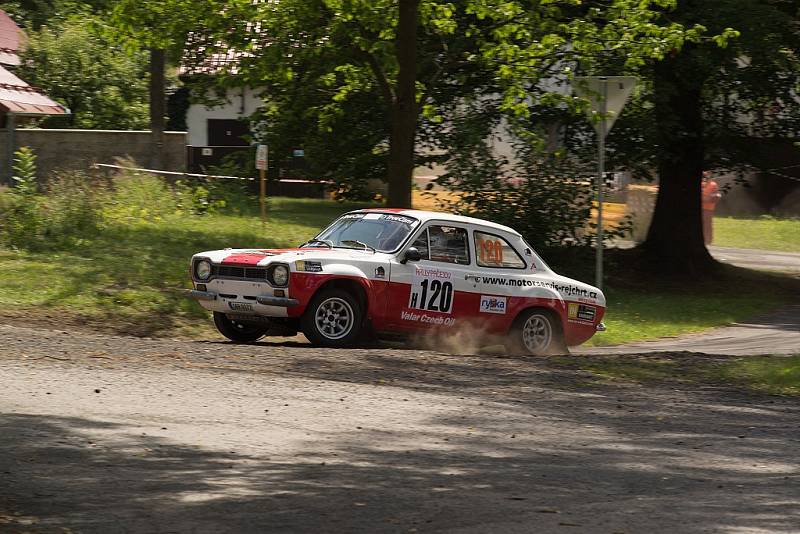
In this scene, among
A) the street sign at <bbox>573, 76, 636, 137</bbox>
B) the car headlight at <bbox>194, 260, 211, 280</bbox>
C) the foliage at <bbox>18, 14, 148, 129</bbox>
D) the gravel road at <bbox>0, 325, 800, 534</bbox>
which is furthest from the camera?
the foliage at <bbox>18, 14, 148, 129</bbox>

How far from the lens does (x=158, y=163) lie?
28.2 meters

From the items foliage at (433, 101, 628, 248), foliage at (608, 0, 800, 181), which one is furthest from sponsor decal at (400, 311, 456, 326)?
foliage at (608, 0, 800, 181)

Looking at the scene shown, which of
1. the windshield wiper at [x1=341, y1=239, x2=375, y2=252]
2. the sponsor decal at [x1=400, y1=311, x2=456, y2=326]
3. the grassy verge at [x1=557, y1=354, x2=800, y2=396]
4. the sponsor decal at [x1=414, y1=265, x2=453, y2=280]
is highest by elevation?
the windshield wiper at [x1=341, y1=239, x2=375, y2=252]

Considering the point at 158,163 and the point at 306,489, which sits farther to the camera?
the point at 158,163

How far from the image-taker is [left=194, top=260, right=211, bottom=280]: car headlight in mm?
13547

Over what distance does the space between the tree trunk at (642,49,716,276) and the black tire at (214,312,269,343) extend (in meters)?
12.0

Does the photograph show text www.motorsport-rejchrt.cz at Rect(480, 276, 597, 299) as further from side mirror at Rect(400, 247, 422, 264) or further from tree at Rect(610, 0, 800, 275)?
tree at Rect(610, 0, 800, 275)

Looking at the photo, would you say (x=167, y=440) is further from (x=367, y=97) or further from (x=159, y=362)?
(x=367, y=97)

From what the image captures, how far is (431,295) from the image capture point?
14.0m

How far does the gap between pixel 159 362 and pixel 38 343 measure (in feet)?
4.83

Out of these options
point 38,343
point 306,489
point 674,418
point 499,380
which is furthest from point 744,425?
point 38,343

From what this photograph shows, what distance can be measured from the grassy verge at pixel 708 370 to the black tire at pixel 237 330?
3319mm

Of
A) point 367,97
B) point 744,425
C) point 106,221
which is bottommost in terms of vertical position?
point 744,425

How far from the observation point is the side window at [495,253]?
14.5 meters
